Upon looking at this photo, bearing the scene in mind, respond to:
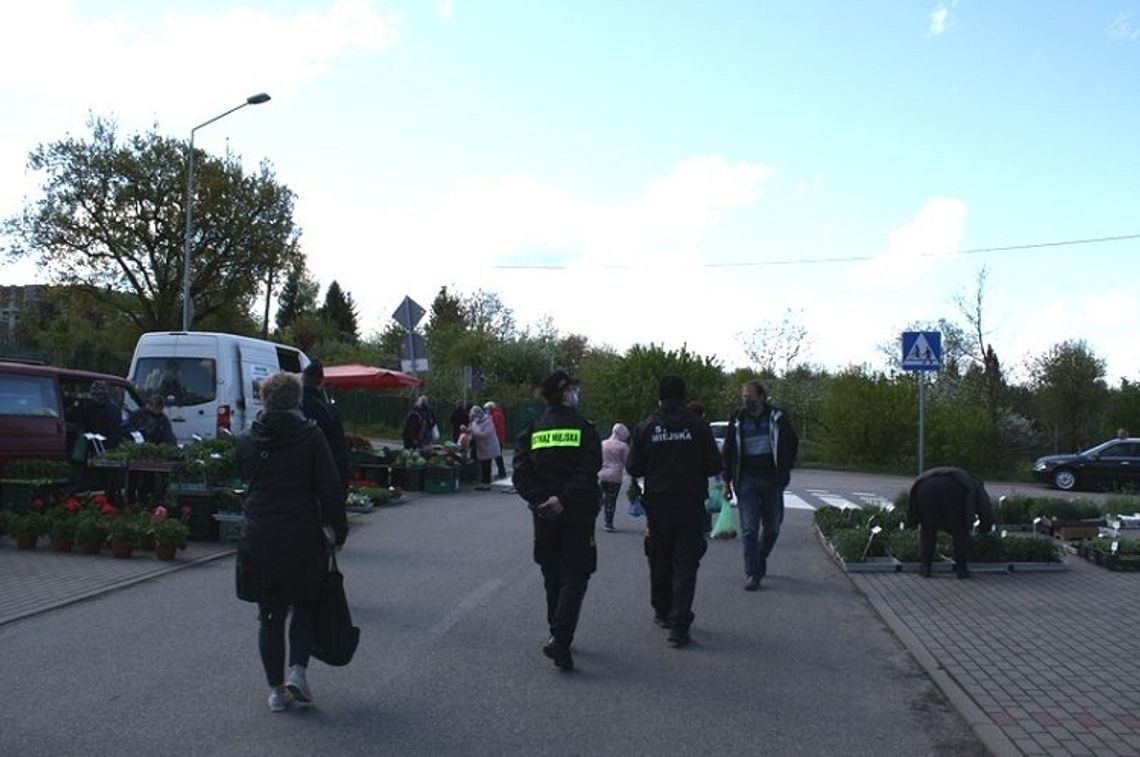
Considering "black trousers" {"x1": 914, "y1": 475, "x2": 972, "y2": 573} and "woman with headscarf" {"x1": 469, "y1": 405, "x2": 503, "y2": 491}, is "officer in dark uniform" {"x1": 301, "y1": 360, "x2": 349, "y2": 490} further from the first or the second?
"woman with headscarf" {"x1": 469, "y1": 405, "x2": 503, "y2": 491}

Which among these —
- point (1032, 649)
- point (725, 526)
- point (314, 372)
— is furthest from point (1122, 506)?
point (314, 372)

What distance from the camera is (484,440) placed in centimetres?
2161

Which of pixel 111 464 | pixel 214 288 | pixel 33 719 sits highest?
pixel 214 288

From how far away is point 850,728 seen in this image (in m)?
5.90

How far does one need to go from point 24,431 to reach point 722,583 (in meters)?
8.19

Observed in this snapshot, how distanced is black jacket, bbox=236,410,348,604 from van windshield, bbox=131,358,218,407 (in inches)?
472

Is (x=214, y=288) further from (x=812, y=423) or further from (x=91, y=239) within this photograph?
(x=812, y=423)

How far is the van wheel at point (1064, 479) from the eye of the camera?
1201 inches

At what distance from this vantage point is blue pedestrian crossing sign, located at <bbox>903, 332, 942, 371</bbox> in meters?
14.8

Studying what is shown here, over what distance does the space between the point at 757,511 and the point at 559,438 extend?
378cm

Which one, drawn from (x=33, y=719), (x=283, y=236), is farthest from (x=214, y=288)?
(x=33, y=719)

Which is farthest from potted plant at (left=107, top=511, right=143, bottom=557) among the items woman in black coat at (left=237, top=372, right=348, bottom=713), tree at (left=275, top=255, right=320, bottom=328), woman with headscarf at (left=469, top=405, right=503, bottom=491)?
tree at (left=275, top=255, right=320, bottom=328)

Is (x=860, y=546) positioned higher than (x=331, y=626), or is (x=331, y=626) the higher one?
(x=331, y=626)

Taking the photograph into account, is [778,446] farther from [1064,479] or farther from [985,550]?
[1064,479]
